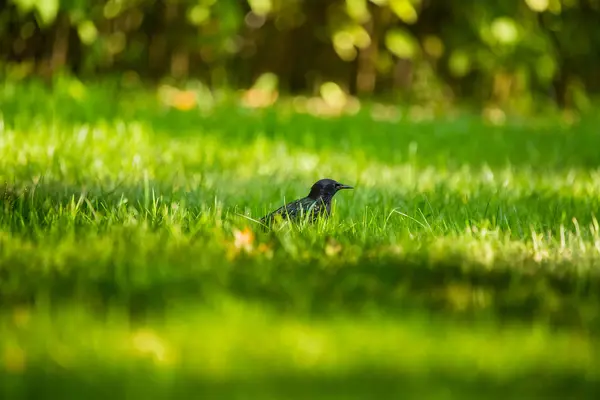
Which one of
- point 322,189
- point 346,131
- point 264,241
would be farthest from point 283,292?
point 346,131

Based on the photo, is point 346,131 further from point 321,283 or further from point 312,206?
point 321,283

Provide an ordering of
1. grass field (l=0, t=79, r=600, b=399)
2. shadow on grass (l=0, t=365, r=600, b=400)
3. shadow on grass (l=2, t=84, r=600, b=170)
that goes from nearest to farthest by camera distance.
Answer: shadow on grass (l=0, t=365, r=600, b=400)
grass field (l=0, t=79, r=600, b=399)
shadow on grass (l=2, t=84, r=600, b=170)

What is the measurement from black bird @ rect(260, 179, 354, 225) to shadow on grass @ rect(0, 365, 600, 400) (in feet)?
5.15

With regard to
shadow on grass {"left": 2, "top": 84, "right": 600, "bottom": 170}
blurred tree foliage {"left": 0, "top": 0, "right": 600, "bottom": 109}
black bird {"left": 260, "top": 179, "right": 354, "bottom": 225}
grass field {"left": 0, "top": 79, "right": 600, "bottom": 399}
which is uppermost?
blurred tree foliage {"left": 0, "top": 0, "right": 600, "bottom": 109}

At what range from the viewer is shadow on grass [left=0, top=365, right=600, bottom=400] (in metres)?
1.66

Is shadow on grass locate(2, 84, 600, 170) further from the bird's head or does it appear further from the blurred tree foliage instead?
the bird's head

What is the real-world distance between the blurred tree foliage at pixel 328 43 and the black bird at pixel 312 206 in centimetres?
610

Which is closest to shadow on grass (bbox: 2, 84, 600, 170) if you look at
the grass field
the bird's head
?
the grass field

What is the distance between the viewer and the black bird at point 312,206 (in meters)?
3.46

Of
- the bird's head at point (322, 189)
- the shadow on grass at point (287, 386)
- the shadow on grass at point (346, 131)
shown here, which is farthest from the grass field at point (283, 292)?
the shadow on grass at point (346, 131)

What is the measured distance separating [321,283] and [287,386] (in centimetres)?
74

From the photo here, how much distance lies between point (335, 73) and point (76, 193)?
901 cm

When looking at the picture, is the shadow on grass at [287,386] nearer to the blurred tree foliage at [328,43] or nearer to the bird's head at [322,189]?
the bird's head at [322,189]

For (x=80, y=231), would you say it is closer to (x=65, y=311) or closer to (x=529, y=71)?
(x=65, y=311)
